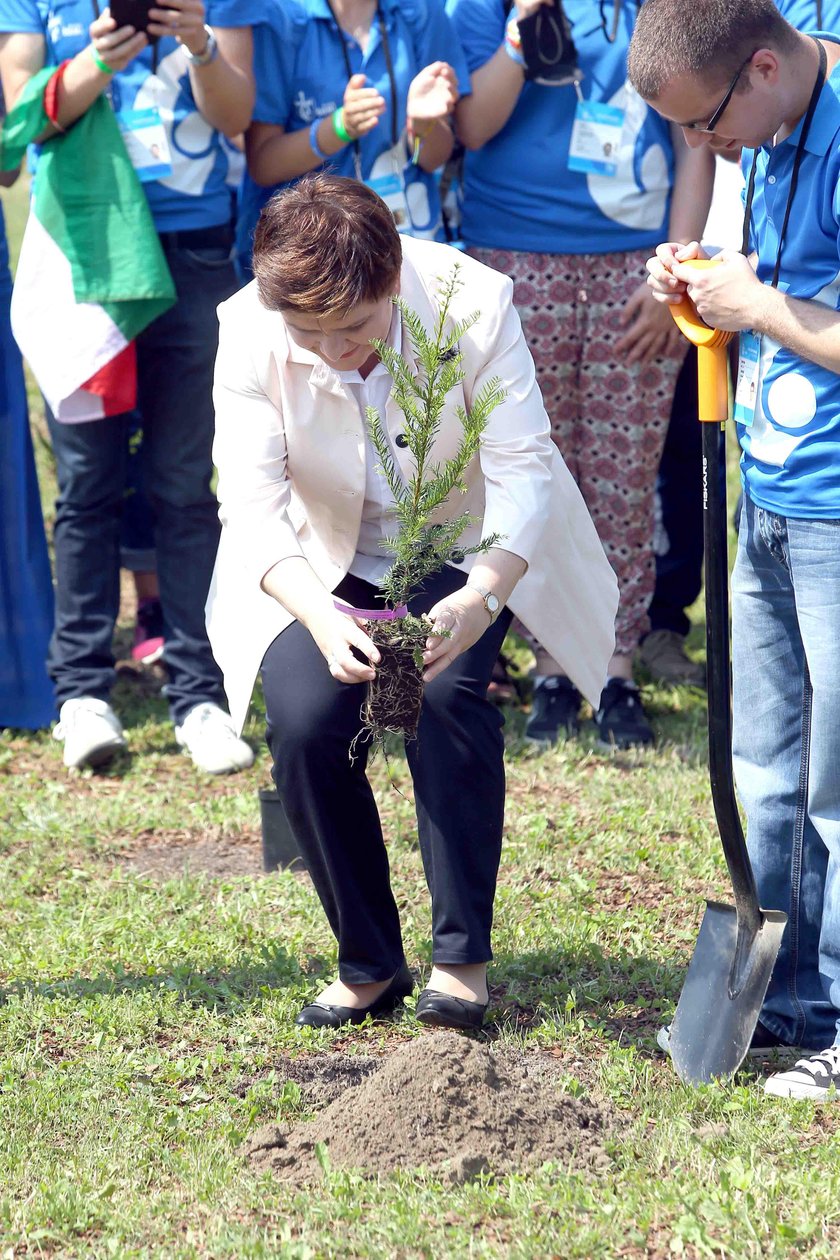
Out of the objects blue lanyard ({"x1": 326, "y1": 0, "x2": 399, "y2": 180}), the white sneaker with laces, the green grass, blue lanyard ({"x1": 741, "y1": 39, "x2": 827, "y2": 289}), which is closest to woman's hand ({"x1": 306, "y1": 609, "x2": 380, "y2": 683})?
the green grass

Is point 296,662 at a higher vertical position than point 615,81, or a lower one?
lower

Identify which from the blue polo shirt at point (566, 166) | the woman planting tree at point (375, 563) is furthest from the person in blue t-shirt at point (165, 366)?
the woman planting tree at point (375, 563)

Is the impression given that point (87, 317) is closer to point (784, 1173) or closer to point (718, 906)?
point (718, 906)

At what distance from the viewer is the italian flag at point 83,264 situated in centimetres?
427

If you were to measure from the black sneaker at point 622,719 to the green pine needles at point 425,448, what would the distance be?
6.19 ft

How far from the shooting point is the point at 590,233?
4.52m

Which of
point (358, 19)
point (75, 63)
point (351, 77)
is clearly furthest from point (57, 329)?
point (358, 19)

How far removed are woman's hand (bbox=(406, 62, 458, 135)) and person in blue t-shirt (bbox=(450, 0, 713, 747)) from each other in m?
0.23

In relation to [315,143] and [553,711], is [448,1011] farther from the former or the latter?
[315,143]

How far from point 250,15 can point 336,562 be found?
1.97 metres

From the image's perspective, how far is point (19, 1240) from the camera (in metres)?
2.47

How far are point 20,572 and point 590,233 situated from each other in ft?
7.00

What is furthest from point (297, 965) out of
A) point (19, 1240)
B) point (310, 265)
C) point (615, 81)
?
point (615, 81)

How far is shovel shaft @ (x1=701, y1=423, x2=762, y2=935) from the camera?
2.82 m
